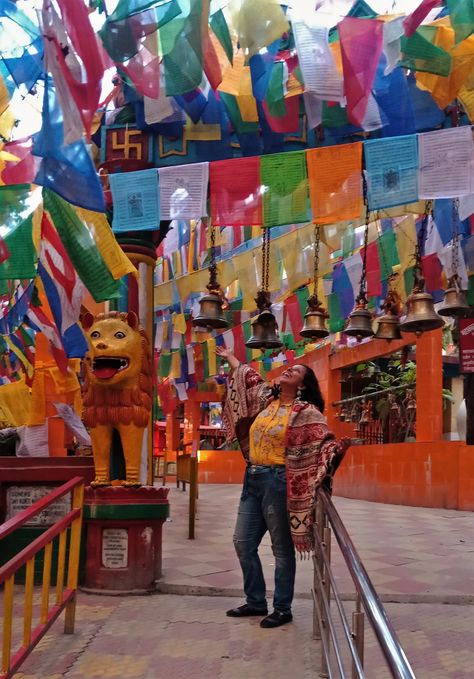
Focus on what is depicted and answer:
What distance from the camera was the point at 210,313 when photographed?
23.2 ft

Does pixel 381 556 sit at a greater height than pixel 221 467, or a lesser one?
greater

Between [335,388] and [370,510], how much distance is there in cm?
648

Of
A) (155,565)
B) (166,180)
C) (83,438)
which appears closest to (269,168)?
(166,180)

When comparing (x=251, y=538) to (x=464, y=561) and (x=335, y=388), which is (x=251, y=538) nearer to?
(x=464, y=561)

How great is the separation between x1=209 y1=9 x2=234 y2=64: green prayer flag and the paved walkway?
4051 millimetres

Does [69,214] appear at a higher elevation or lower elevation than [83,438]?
higher

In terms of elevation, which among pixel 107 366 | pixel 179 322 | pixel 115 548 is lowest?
pixel 115 548

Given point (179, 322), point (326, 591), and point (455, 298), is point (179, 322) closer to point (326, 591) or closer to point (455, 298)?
point (455, 298)

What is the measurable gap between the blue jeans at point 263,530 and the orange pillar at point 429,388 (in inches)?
362

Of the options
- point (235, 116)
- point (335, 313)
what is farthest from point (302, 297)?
point (235, 116)

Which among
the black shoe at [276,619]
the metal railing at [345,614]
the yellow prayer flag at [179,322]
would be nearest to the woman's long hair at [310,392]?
the metal railing at [345,614]

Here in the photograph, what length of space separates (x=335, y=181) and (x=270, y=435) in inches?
86.6

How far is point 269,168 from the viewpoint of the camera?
5516 millimetres

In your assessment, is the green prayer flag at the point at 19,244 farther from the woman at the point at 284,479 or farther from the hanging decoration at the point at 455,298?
the hanging decoration at the point at 455,298
